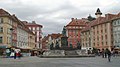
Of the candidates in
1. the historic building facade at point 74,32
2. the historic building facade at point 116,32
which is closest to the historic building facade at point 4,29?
the historic building facade at point 116,32

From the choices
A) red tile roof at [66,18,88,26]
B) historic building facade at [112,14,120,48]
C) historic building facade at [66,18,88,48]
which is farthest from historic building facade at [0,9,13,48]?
red tile roof at [66,18,88,26]

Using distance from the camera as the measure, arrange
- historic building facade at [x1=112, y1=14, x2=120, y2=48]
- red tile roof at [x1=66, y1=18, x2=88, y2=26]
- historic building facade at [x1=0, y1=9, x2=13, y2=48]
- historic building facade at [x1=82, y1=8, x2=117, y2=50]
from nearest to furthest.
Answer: historic building facade at [x1=0, y1=9, x2=13, y2=48] → historic building facade at [x1=112, y1=14, x2=120, y2=48] → historic building facade at [x1=82, y1=8, x2=117, y2=50] → red tile roof at [x1=66, y1=18, x2=88, y2=26]

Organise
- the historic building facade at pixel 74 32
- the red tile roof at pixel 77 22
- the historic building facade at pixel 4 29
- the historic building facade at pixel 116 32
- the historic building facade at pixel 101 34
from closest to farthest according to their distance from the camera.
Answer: the historic building facade at pixel 4 29 < the historic building facade at pixel 116 32 < the historic building facade at pixel 101 34 < the historic building facade at pixel 74 32 < the red tile roof at pixel 77 22

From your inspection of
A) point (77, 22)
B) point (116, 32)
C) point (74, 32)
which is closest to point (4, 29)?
point (116, 32)

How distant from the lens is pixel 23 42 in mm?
102188

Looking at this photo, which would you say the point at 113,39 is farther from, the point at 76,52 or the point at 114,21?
the point at 76,52

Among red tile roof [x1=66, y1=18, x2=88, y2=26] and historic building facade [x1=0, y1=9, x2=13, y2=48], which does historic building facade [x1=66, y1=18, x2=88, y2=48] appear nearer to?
red tile roof [x1=66, y1=18, x2=88, y2=26]

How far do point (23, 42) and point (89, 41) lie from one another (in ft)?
89.5

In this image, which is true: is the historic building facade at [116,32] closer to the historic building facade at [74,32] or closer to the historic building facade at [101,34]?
the historic building facade at [101,34]

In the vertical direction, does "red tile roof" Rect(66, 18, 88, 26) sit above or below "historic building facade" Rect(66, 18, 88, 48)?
above

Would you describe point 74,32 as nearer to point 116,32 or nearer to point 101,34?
point 101,34

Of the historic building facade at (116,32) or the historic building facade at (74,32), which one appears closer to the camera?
the historic building facade at (116,32)

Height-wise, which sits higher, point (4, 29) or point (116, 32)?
point (116, 32)

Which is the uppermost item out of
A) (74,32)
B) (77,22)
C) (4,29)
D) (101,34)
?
(77,22)
